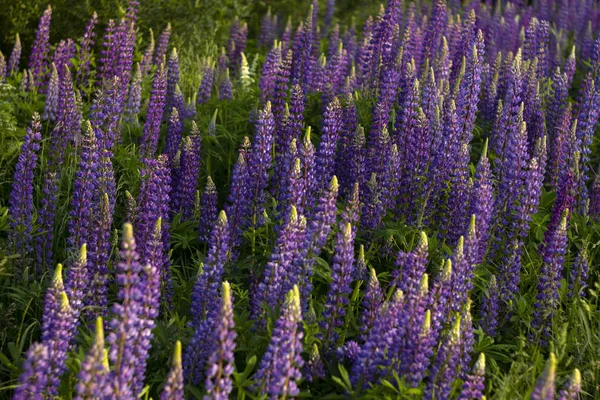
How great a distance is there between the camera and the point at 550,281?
14.6ft

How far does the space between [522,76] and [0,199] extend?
13.2 ft

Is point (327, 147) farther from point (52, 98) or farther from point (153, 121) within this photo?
point (52, 98)

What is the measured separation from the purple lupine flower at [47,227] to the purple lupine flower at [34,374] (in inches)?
68.7

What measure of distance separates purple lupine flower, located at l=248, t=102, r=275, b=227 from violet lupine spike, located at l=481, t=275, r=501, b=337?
1377 mm

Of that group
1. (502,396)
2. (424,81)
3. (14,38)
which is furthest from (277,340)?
(14,38)

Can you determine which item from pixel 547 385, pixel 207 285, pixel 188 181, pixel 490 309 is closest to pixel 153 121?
pixel 188 181

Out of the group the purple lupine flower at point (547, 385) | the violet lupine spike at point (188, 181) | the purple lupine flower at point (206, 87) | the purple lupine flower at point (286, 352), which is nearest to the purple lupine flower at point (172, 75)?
the purple lupine flower at point (206, 87)

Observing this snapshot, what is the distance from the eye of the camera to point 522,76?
6.55m

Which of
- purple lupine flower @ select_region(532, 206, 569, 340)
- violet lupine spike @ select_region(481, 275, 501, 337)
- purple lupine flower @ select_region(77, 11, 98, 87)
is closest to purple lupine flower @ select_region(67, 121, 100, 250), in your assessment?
violet lupine spike @ select_region(481, 275, 501, 337)

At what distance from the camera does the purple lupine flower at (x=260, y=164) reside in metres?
4.90

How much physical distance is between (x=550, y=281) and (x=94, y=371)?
253 centimetres

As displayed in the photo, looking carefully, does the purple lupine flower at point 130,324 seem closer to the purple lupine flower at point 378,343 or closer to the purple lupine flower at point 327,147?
the purple lupine flower at point 378,343

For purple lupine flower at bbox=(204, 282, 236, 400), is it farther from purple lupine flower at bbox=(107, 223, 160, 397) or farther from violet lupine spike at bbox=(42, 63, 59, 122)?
violet lupine spike at bbox=(42, 63, 59, 122)

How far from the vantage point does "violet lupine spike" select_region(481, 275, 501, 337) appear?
14.6 ft
